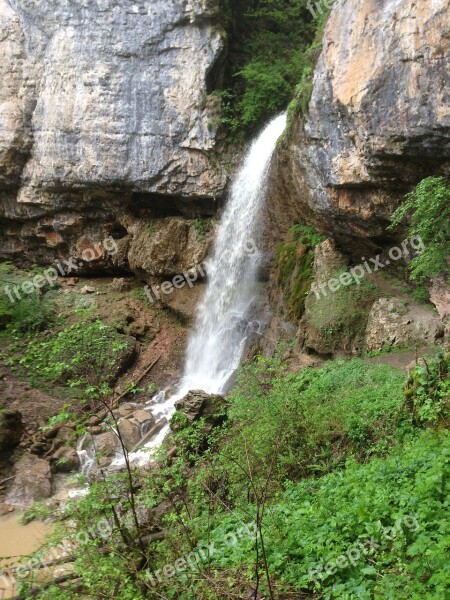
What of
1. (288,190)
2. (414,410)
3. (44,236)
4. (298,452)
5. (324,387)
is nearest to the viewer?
(414,410)

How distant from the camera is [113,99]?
48.9 ft

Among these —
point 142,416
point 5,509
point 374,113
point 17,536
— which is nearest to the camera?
point 17,536

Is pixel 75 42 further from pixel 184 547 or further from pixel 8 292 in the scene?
pixel 184 547

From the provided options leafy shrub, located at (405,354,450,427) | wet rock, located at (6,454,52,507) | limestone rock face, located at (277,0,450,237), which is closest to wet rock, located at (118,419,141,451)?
wet rock, located at (6,454,52,507)

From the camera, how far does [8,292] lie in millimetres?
15719

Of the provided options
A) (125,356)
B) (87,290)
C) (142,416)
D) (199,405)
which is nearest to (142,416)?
(142,416)

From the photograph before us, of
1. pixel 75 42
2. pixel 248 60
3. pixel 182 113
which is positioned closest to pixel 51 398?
pixel 182 113

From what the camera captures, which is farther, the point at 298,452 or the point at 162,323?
the point at 162,323

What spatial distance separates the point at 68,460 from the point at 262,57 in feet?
42.0

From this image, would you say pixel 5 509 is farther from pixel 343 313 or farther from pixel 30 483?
pixel 343 313

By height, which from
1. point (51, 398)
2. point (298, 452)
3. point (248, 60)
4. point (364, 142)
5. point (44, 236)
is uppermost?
point (248, 60)

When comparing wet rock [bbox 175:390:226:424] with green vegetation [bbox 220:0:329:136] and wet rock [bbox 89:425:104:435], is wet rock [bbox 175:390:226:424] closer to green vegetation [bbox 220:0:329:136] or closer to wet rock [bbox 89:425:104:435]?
wet rock [bbox 89:425:104:435]

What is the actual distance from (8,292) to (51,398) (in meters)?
4.69

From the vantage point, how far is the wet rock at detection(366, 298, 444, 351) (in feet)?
32.1
